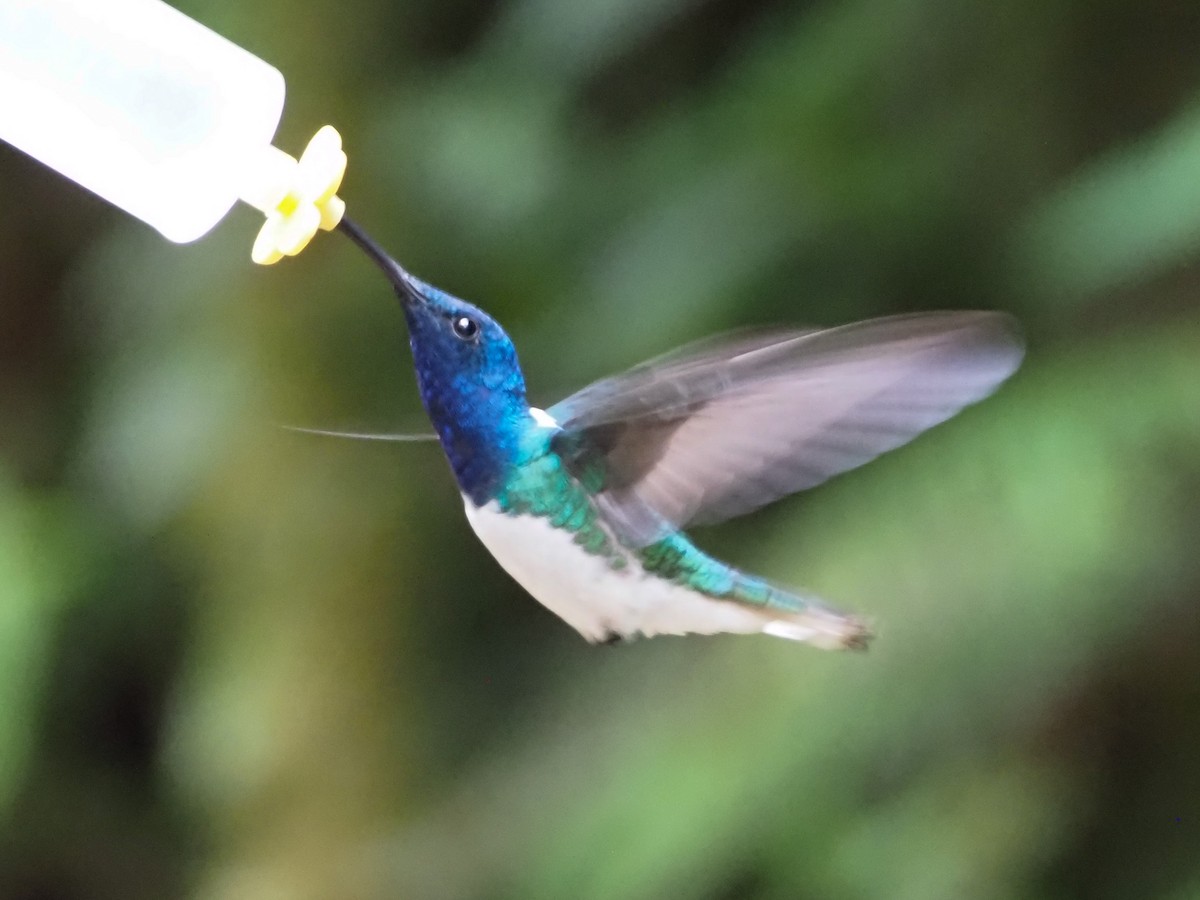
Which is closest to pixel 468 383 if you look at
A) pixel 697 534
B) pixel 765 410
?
pixel 765 410

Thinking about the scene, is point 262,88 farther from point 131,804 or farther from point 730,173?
point 131,804

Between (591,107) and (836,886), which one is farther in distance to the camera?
(591,107)

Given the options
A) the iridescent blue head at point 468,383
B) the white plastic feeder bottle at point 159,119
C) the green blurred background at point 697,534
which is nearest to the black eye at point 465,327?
the iridescent blue head at point 468,383

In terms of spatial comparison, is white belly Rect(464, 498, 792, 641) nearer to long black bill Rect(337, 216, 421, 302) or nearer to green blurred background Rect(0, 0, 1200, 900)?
long black bill Rect(337, 216, 421, 302)

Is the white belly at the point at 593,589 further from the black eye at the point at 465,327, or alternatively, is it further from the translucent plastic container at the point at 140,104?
the translucent plastic container at the point at 140,104

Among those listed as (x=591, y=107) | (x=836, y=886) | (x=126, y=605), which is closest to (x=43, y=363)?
(x=126, y=605)

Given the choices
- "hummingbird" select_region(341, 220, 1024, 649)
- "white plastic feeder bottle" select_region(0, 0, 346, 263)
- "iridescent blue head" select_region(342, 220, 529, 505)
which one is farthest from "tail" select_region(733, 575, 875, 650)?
"white plastic feeder bottle" select_region(0, 0, 346, 263)
